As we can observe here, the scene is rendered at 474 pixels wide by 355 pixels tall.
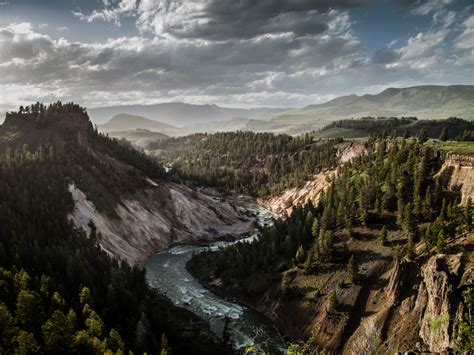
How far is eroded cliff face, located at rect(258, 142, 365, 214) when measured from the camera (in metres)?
170

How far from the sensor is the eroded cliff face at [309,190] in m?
170

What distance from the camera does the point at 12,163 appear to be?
120 meters

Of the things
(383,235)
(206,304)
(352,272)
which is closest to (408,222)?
(383,235)

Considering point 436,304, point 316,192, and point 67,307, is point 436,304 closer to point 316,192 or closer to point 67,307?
point 67,307

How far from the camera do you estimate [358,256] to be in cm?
8144

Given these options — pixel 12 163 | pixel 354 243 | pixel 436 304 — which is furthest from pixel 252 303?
pixel 12 163

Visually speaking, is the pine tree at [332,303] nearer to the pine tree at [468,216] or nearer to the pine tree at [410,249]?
the pine tree at [410,249]

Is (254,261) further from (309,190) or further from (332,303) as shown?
(309,190)

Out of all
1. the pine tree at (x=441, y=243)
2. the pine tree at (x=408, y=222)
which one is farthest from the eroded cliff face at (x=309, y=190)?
the pine tree at (x=441, y=243)

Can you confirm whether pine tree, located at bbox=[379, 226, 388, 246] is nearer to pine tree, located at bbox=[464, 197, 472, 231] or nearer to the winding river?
pine tree, located at bbox=[464, 197, 472, 231]

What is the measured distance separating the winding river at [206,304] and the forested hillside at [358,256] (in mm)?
3329

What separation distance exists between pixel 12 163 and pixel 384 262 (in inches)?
4417

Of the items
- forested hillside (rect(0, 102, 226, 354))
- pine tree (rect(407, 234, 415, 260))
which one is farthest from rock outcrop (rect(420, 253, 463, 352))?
forested hillside (rect(0, 102, 226, 354))

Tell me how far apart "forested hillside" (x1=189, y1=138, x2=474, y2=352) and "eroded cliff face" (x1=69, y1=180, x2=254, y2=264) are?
22.3 m
